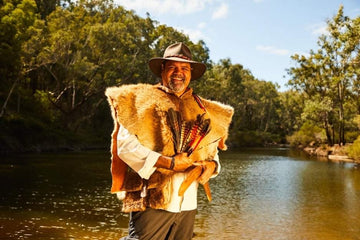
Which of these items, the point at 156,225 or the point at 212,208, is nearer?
the point at 156,225

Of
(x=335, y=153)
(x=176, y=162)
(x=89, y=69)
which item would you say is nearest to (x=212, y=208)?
Answer: (x=176, y=162)

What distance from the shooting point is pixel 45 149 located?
99.8 feet

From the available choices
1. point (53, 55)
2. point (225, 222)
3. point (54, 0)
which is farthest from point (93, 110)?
point (225, 222)

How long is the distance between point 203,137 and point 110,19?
3992 centimetres

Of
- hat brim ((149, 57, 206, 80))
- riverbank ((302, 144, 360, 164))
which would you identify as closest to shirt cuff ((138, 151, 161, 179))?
hat brim ((149, 57, 206, 80))

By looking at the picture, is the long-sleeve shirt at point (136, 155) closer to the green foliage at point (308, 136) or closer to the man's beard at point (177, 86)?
the man's beard at point (177, 86)

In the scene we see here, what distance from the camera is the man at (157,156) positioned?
7.48 ft

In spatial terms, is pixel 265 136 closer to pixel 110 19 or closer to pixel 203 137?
pixel 110 19

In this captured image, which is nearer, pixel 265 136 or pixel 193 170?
pixel 193 170

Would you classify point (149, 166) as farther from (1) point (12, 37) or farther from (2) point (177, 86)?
(1) point (12, 37)

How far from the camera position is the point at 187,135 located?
2.46m

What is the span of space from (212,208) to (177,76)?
Answer: 8630 millimetres

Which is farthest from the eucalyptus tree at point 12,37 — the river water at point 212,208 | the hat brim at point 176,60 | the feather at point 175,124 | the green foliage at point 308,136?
the green foliage at point 308,136

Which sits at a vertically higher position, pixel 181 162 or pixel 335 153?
pixel 181 162
